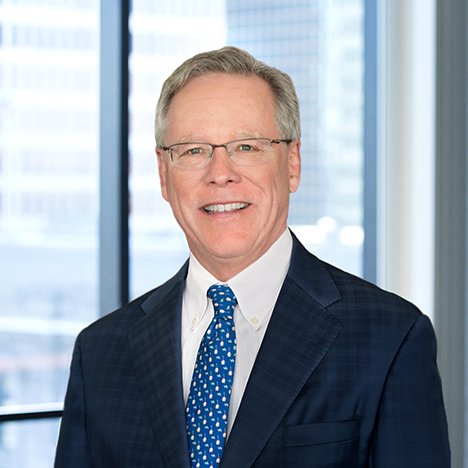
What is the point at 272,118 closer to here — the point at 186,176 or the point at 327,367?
the point at 186,176

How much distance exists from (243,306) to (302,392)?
0.22 m

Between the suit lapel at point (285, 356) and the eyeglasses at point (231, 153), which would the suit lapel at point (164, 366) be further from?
the eyeglasses at point (231, 153)

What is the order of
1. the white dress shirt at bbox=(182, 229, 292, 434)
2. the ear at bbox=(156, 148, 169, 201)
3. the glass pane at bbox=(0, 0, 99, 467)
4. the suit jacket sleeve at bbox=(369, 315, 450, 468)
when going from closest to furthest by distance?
the suit jacket sleeve at bbox=(369, 315, 450, 468) < the white dress shirt at bbox=(182, 229, 292, 434) < the ear at bbox=(156, 148, 169, 201) < the glass pane at bbox=(0, 0, 99, 467)

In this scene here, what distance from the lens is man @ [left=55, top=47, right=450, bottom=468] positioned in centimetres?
101

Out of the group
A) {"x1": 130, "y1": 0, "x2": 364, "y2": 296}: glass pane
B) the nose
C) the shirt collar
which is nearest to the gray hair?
the nose

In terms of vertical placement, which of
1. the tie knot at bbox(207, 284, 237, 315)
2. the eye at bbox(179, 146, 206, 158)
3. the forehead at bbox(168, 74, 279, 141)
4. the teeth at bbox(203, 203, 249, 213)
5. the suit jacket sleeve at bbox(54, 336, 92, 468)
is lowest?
the suit jacket sleeve at bbox(54, 336, 92, 468)

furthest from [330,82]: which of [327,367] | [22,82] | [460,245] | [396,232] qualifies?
[327,367]

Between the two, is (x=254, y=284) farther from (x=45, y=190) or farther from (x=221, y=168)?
(x=45, y=190)

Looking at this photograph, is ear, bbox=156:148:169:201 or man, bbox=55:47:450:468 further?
ear, bbox=156:148:169:201

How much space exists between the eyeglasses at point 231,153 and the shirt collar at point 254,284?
0.19m

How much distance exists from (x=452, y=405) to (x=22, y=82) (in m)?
2.48

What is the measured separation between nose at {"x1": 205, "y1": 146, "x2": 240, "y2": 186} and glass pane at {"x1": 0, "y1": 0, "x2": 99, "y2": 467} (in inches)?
72.6

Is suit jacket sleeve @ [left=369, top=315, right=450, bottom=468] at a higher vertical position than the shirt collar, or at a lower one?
lower

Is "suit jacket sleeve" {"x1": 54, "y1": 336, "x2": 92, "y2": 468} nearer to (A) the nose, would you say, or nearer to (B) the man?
(B) the man
